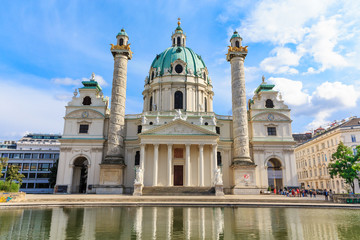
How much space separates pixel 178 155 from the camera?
124 feet

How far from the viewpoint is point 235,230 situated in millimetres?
10664

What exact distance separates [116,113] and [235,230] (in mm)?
30429

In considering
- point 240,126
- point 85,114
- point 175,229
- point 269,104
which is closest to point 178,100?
point 240,126

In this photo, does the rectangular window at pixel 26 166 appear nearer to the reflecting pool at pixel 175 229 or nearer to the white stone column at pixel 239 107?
the white stone column at pixel 239 107

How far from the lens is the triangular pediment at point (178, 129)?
35.7 metres

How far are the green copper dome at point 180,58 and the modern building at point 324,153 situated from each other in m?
28.2

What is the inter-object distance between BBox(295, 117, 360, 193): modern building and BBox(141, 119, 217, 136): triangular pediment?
81.4 feet

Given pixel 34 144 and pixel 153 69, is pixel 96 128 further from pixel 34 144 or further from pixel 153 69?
pixel 34 144

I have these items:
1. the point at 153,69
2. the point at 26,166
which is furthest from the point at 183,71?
the point at 26,166

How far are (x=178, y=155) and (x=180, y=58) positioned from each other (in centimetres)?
1874

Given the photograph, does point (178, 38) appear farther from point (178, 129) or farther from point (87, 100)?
point (178, 129)

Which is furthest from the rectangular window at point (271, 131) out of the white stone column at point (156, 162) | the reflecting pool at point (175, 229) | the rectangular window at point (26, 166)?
the rectangular window at point (26, 166)

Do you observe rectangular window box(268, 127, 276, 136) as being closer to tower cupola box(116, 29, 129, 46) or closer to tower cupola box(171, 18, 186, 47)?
tower cupola box(171, 18, 186, 47)

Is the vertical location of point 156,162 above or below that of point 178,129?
below
